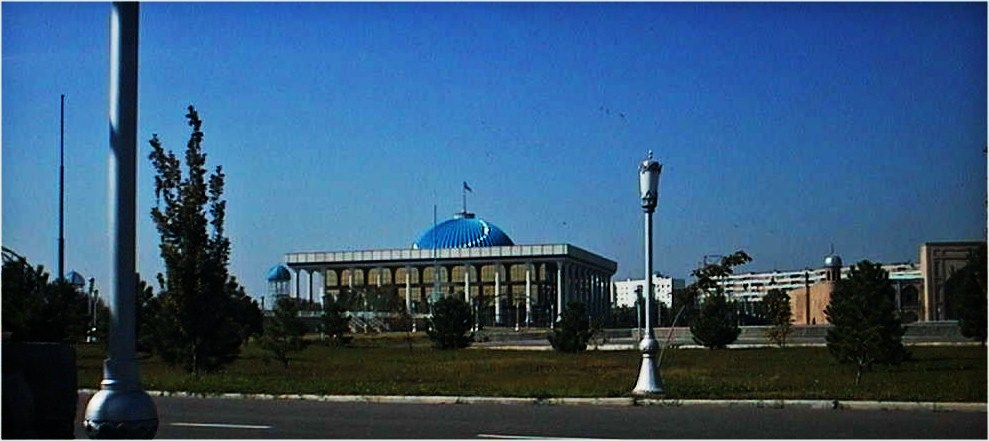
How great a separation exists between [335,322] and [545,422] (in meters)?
46.3

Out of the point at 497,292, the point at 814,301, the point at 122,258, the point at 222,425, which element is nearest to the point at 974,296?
the point at 222,425

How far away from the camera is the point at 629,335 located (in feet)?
245

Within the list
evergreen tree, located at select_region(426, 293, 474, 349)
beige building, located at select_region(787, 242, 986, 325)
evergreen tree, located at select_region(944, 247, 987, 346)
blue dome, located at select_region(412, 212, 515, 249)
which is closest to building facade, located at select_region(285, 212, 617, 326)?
blue dome, located at select_region(412, 212, 515, 249)

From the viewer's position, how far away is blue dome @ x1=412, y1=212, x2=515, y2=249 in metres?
134

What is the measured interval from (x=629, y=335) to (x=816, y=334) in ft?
48.4

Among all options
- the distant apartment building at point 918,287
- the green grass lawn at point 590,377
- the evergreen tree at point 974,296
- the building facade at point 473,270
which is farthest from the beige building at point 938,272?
the building facade at point 473,270

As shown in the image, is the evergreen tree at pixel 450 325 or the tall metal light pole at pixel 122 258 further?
the evergreen tree at pixel 450 325

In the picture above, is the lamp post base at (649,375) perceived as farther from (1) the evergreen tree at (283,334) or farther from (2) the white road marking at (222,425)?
(1) the evergreen tree at (283,334)

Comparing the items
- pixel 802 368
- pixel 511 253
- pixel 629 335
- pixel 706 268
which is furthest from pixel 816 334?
pixel 511 253

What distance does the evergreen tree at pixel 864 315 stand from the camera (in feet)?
83.3

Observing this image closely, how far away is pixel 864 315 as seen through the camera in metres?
26.3

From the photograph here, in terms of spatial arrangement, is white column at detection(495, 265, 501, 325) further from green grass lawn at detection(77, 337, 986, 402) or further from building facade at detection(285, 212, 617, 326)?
green grass lawn at detection(77, 337, 986, 402)

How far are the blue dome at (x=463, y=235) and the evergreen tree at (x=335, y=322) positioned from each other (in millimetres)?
69243

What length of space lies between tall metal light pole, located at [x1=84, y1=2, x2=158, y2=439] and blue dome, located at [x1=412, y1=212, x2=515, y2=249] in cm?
12408
